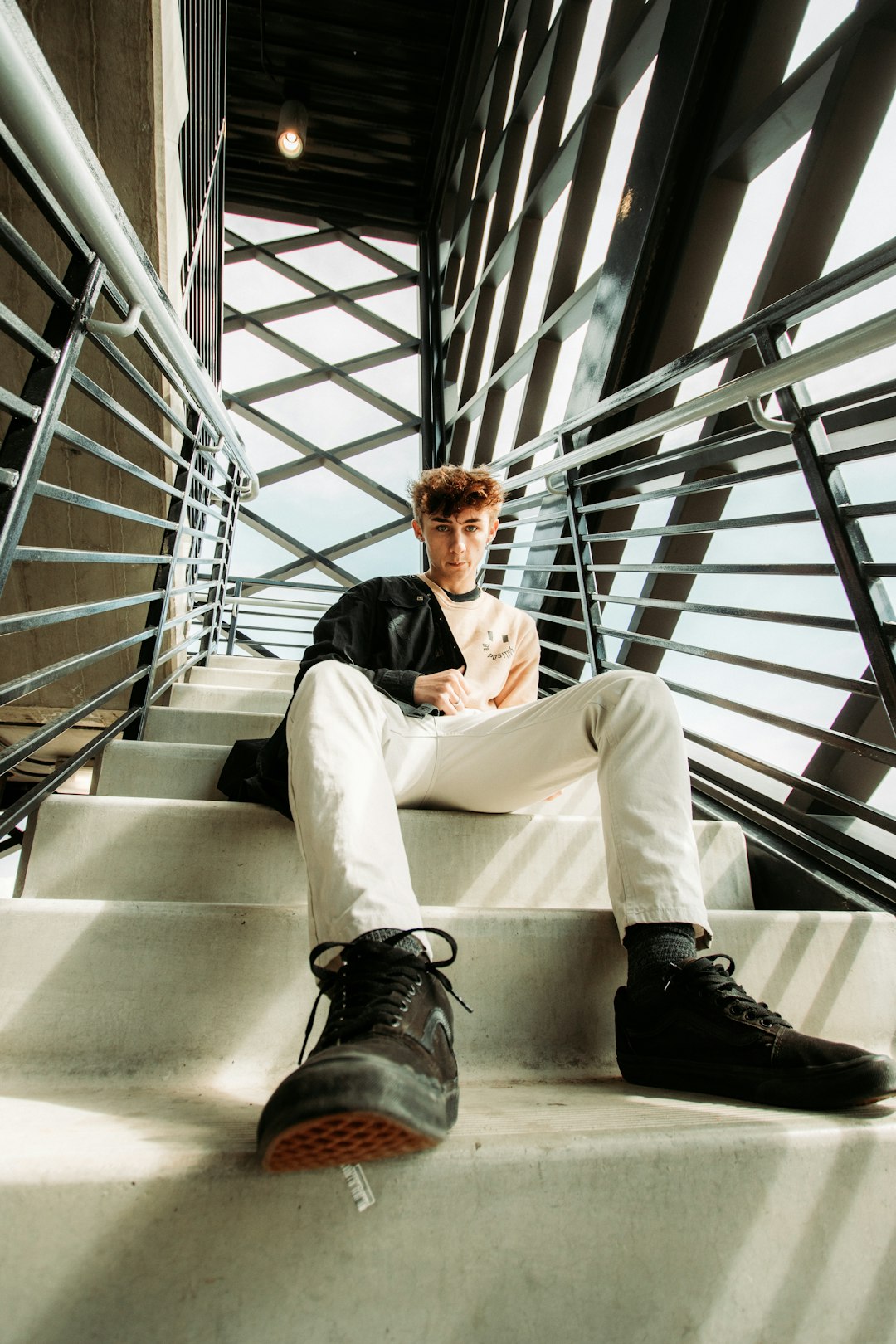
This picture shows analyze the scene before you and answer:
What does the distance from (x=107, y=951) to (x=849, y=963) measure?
3.52 ft

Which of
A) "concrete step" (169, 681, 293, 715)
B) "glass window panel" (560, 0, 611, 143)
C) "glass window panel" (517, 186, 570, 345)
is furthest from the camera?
"glass window panel" (517, 186, 570, 345)

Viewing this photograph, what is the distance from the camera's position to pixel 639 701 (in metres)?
1.06

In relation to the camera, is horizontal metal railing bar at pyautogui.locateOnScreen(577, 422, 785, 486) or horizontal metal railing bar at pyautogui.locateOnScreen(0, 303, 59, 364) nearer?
horizontal metal railing bar at pyautogui.locateOnScreen(0, 303, 59, 364)

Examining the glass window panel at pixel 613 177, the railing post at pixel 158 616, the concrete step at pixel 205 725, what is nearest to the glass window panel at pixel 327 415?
the glass window panel at pixel 613 177

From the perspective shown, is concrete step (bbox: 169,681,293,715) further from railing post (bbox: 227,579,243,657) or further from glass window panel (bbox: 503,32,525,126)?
Result: glass window panel (bbox: 503,32,525,126)

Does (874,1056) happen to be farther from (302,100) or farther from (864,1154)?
(302,100)

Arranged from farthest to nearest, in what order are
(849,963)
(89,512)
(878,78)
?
(89,512) → (878,78) → (849,963)

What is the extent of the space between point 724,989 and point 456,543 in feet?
3.52

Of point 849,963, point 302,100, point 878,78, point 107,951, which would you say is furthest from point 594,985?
point 302,100

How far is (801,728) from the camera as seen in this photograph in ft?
3.62

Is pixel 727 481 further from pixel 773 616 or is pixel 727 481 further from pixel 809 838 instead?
pixel 809 838

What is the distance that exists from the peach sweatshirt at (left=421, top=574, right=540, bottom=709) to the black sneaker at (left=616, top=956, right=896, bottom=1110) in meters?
0.78

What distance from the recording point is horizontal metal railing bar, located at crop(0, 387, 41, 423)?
0.72 m

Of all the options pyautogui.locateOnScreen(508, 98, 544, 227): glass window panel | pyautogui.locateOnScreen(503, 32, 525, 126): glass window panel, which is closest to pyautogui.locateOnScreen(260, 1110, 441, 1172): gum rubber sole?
pyautogui.locateOnScreen(508, 98, 544, 227): glass window panel
